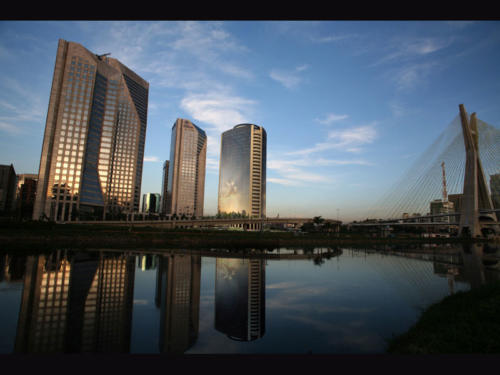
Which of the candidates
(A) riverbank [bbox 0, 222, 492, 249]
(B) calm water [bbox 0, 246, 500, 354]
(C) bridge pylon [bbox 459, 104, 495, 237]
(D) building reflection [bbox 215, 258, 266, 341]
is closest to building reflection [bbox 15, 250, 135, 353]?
(B) calm water [bbox 0, 246, 500, 354]

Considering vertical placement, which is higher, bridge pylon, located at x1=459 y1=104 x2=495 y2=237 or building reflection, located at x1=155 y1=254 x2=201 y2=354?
bridge pylon, located at x1=459 y1=104 x2=495 y2=237

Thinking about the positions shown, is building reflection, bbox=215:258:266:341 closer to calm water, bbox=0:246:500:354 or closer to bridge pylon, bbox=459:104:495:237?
calm water, bbox=0:246:500:354

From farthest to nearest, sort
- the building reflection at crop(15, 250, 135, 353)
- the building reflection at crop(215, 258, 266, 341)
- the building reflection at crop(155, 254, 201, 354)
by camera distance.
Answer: the building reflection at crop(215, 258, 266, 341), the building reflection at crop(155, 254, 201, 354), the building reflection at crop(15, 250, 135, 353)

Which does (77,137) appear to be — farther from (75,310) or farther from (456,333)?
(456,333)

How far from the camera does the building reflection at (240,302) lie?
12.4 meters

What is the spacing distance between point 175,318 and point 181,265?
1698 cm

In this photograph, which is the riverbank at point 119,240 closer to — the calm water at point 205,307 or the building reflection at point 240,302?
the calm water at point 205,307

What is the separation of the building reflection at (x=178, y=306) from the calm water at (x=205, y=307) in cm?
5

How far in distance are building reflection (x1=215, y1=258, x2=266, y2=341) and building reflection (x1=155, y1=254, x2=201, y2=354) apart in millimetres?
1321

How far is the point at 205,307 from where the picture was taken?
15.7 meters

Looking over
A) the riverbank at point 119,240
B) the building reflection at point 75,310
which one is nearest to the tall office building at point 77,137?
the riverbank at point 119,240

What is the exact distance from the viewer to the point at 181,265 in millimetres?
29812

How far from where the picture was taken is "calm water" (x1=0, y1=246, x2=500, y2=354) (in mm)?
10633

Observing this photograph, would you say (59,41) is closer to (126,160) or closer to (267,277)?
(126,160)
